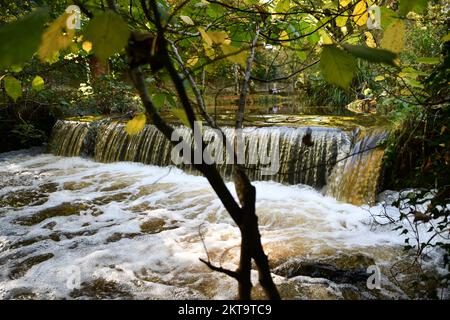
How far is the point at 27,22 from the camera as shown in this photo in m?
0.46

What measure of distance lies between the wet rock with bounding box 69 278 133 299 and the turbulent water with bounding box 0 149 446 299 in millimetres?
10

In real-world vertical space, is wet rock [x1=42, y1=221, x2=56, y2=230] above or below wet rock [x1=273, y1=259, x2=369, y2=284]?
below

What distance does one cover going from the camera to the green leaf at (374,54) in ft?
1.69

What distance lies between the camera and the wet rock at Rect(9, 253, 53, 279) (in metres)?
3.69

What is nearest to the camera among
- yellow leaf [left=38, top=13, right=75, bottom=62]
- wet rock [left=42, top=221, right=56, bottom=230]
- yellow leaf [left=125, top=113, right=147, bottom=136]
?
yellow leaf [left=38, top=13, right=75, bottom=62]

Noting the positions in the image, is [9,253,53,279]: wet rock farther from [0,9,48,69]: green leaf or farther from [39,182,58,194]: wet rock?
[0,9,48,69]: green leaf

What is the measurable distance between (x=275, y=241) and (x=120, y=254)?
197 cm

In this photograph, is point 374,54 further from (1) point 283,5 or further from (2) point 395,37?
(1) point 283,5

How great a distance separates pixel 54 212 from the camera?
5.55 meters

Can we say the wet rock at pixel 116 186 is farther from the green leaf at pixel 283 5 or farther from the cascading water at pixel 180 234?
the green leaf at pixel 283 5

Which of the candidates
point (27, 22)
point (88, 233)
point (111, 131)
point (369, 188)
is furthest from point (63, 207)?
point (27, 22)

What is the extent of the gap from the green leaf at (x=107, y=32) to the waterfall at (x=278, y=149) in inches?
130

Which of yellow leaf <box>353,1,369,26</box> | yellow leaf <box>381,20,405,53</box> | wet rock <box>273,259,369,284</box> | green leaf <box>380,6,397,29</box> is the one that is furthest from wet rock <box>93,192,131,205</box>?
yellow leaf <box>381,20,405,53</box>
